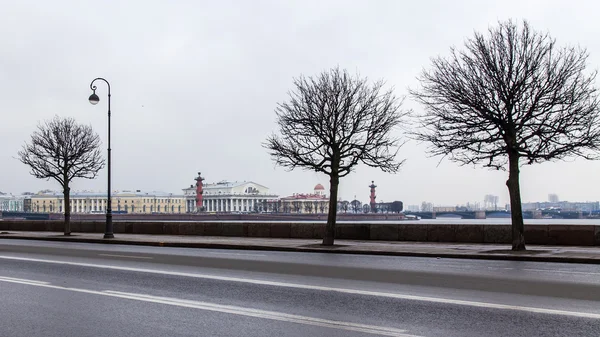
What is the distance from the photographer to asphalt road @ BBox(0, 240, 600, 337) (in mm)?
7535

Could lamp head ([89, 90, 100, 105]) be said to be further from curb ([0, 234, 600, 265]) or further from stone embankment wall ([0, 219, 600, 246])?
stone embankment wall ([0, 219, 600, 246])

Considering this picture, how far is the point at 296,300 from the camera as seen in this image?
31.7 ft

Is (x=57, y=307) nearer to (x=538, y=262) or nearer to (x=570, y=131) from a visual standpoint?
(x=538, y=262)

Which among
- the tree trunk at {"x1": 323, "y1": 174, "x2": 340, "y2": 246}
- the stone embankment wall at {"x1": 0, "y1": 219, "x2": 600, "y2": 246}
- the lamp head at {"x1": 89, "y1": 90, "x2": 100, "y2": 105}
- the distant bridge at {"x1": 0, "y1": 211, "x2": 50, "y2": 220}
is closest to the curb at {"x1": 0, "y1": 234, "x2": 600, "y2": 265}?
the tree trunk at {"x1": 323, "y1": 174, "x2": 340, "y2": 246}

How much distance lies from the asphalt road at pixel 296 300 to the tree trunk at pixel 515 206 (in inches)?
188

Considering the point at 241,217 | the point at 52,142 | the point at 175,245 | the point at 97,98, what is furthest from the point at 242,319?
the point at 241,217

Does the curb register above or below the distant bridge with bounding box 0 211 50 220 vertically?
below

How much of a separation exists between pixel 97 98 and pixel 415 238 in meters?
16.9

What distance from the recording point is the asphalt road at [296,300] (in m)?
7.54

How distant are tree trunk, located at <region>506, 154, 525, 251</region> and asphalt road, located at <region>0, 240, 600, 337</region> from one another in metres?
4.78

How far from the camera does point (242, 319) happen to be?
8094mm

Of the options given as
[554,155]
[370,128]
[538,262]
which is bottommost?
[538,262]

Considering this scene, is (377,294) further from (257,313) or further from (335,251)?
(335,251)

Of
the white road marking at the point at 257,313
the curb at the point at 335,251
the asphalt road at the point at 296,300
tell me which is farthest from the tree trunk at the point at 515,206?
the white road marking at the point at 257,313
